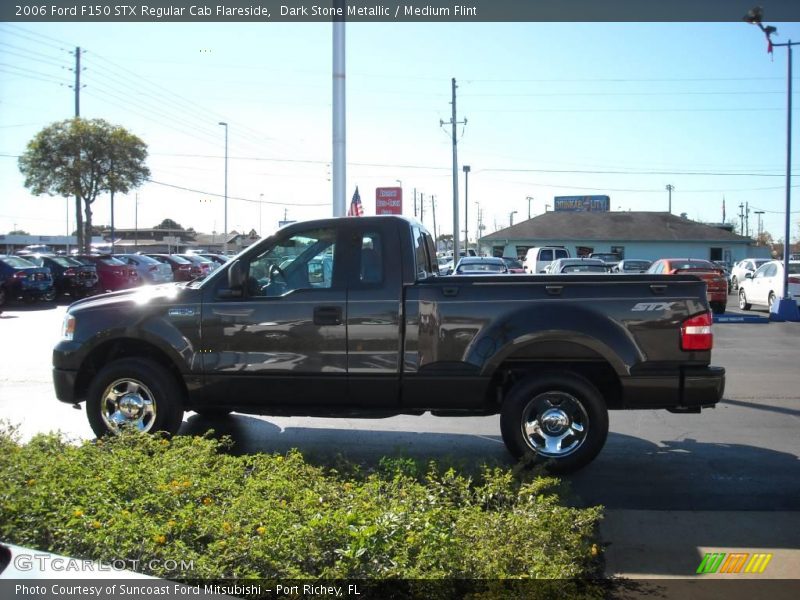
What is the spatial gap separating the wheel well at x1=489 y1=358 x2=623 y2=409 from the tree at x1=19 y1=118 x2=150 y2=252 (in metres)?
31.8

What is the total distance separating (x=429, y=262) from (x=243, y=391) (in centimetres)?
226

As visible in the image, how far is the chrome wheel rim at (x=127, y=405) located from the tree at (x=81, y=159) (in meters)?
30.2

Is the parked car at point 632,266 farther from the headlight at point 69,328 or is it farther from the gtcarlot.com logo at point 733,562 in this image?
the gtcarlot.com logo at point 733,562

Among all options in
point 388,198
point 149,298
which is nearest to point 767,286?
point 388,198

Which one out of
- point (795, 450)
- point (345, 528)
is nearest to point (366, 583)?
point (345, 528)

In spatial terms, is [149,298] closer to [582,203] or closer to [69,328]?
[69,328]

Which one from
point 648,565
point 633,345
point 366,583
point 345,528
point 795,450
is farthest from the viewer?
point 795,450

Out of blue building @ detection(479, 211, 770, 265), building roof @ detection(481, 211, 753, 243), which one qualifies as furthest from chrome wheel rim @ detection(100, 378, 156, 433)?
building roof @ detection(481, 211, 753, 243)

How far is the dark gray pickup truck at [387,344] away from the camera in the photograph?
6203mm

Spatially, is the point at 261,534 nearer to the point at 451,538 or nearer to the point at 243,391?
the point at 451,538

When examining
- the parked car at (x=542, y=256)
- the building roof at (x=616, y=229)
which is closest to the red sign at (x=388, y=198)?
the parked car at (x=542, y=256)

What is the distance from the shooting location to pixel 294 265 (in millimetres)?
6711

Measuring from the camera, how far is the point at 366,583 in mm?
3771

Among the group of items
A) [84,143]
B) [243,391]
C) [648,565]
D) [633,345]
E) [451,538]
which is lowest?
[648,565]
